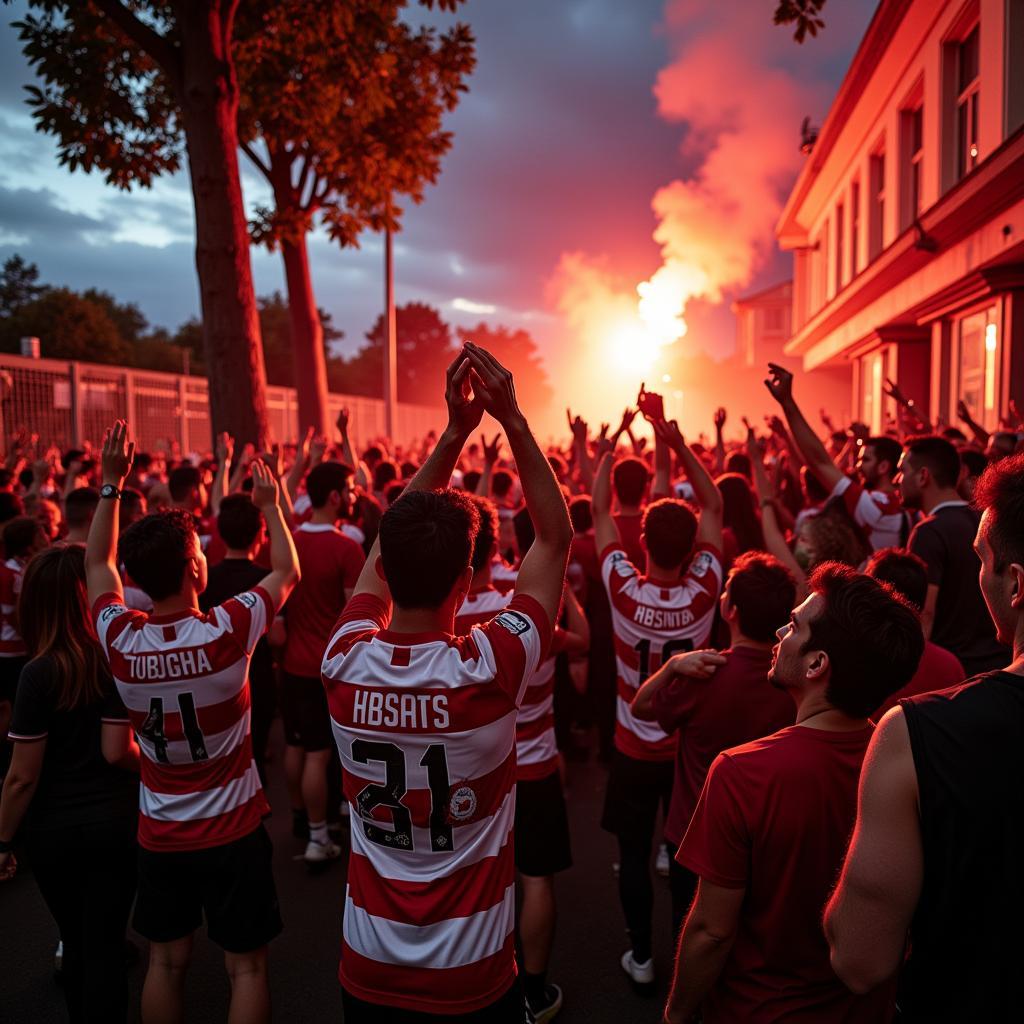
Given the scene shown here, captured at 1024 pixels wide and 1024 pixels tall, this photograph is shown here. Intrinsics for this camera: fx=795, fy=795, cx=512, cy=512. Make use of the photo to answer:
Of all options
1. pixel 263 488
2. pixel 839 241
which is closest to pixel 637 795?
pixel 263 488

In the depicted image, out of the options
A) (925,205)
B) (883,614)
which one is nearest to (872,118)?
(925,205)

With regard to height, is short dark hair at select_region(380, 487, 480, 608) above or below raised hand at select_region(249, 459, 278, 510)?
below

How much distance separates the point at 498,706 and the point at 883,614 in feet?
3.20

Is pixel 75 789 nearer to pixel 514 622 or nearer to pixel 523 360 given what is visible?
pixel 514 622

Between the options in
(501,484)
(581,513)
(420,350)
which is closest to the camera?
(581,513)

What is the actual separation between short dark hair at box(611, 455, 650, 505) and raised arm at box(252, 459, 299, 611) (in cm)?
285

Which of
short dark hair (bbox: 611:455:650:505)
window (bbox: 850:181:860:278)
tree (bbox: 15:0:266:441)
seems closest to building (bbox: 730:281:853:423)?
window (bbox: 850:181:860:278)

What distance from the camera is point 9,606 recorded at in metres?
4.90

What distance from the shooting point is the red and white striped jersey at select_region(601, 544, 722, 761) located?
3.76m

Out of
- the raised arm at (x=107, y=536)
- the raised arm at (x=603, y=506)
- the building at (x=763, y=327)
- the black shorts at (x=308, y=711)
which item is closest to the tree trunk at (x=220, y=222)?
the black shorts at (x=308, y=711)

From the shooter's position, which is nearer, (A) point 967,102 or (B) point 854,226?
(A) point 967,102

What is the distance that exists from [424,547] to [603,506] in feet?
7.52

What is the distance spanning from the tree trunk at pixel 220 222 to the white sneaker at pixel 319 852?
5.41m

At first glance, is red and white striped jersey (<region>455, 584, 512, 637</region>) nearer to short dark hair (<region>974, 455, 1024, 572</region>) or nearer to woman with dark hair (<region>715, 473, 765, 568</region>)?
short dark hair (<region>974, 455, 1024, 572</region>)
